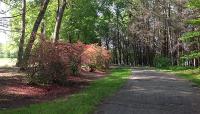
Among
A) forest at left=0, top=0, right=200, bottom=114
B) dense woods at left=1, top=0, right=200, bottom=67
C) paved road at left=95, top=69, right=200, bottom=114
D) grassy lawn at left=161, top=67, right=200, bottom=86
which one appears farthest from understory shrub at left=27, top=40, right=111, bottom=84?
dense woods at left=1, top=0, right=200, bottom=67

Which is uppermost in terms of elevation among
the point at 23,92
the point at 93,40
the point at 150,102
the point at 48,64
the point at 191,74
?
the point at 93,40

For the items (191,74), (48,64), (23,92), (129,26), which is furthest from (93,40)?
(23,92)

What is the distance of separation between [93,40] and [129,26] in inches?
403

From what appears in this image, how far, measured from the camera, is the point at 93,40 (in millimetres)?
68438

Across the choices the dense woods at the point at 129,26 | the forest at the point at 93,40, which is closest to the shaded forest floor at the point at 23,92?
the forest at the point at 93,40

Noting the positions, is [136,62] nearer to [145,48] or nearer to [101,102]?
[145,48]

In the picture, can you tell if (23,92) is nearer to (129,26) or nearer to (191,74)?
(191,74)

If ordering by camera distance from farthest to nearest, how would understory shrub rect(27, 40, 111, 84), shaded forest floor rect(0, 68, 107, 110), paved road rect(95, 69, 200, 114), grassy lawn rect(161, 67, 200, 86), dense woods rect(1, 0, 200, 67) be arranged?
dense woods rect(1, 0, 200, 67) < grassy lawn rect(161, 67, 200, 86) < understory shrub rect(27, 40, 111, 84) < shaded forest floor rect(0, 68, 107, 110) < paved road rect(95, 69, 200, 114)

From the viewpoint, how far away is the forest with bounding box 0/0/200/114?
2097 cm

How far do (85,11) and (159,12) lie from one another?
1105 centimetres

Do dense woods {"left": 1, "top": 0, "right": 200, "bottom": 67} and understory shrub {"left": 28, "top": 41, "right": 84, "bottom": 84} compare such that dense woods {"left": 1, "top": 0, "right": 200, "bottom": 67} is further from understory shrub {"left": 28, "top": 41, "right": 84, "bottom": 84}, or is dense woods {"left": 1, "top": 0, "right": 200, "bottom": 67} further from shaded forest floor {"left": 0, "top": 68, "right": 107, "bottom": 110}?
shaded forest floor {"left": 0, "top": 68, "right": 107, "bottom": 110}

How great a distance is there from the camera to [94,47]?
4003cm

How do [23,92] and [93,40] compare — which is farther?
[93,40]

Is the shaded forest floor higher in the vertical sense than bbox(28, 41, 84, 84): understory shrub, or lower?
lower
